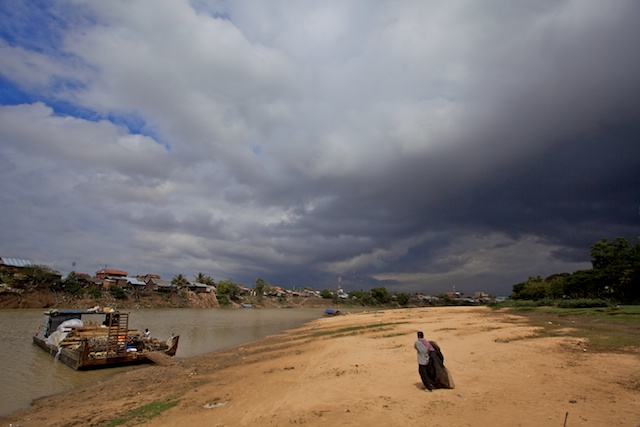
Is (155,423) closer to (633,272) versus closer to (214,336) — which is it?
(214,336)

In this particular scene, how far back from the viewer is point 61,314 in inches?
1141

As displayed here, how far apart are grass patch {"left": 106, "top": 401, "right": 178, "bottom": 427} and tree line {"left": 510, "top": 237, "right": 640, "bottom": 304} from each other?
61.1m

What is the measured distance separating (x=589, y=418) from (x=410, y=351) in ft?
33.8

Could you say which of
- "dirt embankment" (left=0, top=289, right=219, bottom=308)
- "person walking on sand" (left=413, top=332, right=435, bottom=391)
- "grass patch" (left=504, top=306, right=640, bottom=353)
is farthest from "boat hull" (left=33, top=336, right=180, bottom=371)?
"dirt embankment" (left=0, top=289, right=219, bottom=308)

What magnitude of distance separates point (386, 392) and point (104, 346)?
69.4 feet

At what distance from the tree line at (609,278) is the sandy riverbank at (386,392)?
43953mm

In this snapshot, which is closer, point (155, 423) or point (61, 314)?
point (155, 423)

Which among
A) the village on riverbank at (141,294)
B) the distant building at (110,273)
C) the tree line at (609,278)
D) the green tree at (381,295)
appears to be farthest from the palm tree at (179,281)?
the tree line at (609,278)

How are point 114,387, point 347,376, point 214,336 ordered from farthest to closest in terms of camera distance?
point 214,336 < point 114,387 < point 347,376

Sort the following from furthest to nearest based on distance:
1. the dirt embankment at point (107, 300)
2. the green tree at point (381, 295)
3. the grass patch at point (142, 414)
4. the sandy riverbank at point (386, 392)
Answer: the green tree at point (381, 295) → the dirt embankment at point (107, 300) → the grass patch at point (142, 414) → the sandy riverbank at point (386, 392)

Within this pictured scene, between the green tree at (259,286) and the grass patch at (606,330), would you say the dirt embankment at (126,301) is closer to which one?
the green tree at (259,286)

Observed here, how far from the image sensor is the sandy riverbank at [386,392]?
28.7 feet

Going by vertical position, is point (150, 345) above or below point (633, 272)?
below

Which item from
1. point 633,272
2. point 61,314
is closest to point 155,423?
point 61,314
